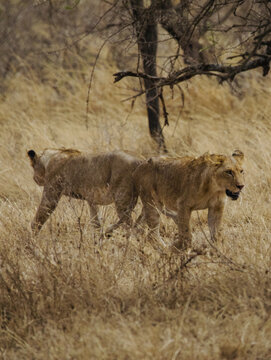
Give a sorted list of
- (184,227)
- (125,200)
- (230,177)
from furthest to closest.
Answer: (125,200) → (184,227) → (230,177)

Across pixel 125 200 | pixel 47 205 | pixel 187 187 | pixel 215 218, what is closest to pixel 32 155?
pixel 47 205

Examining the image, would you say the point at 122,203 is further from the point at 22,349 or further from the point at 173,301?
the point at 22,349

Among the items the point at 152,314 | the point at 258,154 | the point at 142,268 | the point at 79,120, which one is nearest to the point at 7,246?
the point at 142,268

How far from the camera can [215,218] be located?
5.07 metres

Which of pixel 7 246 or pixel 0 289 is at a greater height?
pixel 7 246

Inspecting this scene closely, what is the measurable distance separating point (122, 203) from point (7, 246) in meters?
1.20

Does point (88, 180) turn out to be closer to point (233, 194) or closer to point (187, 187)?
point (187, 187)

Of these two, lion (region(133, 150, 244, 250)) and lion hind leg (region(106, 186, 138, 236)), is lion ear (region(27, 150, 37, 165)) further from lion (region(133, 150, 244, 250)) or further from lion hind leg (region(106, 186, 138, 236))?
lion (region(133, 150, 244, 250))

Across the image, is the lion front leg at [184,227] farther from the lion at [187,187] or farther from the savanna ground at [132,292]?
the savanna ground at [132,292]

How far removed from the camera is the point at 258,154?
7664 mm

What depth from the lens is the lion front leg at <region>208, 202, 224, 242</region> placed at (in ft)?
16.5

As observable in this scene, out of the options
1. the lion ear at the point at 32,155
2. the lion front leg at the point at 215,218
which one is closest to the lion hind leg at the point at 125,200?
the lion front leg at the point at 215,218

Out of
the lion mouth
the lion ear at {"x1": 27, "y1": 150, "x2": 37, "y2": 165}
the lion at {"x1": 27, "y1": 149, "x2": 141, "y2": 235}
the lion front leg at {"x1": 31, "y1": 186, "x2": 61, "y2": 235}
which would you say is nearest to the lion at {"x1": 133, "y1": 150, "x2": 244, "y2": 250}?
the lion mouth

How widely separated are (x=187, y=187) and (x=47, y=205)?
1.49 meters
